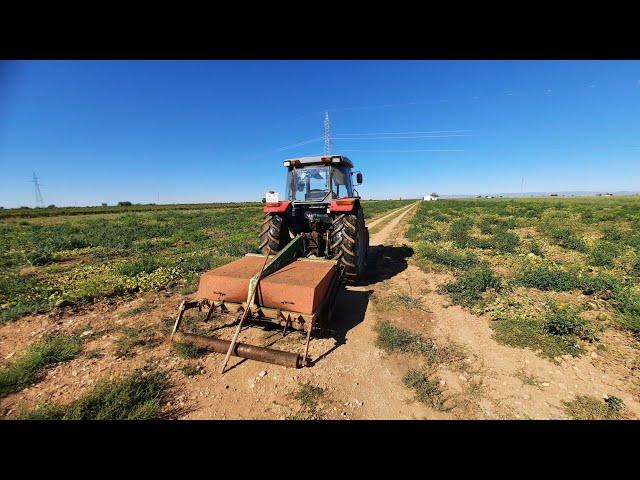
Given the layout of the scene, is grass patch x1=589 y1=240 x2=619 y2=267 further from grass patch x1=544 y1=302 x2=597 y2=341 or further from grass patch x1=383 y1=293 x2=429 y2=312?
grass patch x1=383 y1=293 x2=429 y2=312

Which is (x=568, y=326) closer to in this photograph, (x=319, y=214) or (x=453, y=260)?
(x=453, y=260)

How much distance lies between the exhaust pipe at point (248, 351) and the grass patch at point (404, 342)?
58.5 inches

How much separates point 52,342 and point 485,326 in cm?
673

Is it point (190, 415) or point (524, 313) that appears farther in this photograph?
point (524, 313)

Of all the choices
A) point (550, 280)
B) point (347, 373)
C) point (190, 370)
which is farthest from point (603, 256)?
point (190, 370)

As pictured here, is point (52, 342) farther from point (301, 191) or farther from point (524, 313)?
point (524, 313)

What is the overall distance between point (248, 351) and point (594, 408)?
3858mm

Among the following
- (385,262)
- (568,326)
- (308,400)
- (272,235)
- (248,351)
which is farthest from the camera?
(385,262)

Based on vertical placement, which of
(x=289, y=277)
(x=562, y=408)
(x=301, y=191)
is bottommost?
(x=562, y=408)

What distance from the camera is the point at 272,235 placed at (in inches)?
270

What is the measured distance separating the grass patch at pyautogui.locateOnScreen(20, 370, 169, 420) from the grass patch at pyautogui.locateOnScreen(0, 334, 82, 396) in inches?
28.1
